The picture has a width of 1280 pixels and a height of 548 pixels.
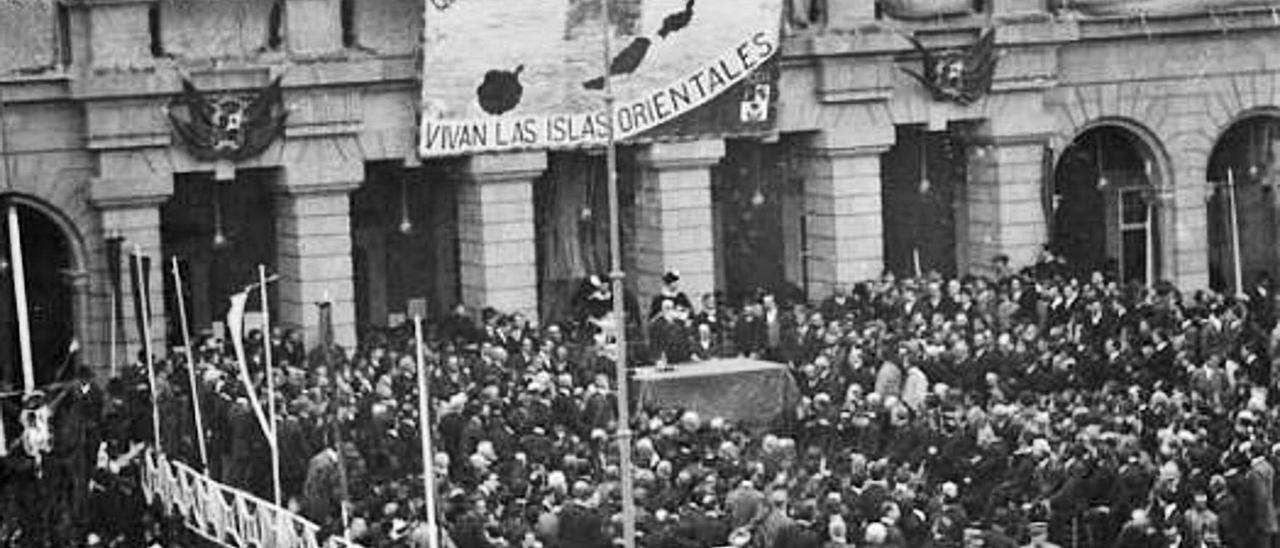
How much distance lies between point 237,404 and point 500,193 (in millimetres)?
13365

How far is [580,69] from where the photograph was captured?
5994cm

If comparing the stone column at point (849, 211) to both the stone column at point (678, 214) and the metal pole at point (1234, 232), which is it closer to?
the stone column at point (678, 214)

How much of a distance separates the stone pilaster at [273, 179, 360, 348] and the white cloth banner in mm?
12213

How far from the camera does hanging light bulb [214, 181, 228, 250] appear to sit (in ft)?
199

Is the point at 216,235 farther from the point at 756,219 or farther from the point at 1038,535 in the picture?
the point at 1038,535

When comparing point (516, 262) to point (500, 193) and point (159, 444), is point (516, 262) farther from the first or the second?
point (159, 444)

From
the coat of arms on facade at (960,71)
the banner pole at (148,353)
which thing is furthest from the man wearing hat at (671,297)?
the banner pole at (148,353)

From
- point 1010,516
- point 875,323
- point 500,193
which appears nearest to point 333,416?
point 1010,516

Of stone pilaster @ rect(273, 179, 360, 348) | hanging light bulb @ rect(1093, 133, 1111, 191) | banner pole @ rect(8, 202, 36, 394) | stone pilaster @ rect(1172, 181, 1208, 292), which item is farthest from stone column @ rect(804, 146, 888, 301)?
banner pole @ rect(8, 202, 36, 394)

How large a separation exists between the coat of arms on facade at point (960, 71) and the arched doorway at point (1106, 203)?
366cm

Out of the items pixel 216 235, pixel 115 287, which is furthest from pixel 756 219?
pixel 115 287

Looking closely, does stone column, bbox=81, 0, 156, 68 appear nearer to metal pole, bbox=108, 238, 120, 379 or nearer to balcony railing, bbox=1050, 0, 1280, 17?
metal pole, bbox=108, 238, 120, 379

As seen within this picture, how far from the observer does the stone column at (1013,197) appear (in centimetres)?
6475

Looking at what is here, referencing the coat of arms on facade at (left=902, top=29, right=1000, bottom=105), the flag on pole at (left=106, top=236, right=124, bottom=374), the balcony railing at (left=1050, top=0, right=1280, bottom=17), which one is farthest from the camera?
the balcony railing at (left=1050, top=0, right=1280, bottom=17)
